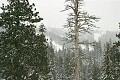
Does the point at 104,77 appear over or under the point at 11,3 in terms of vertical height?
under

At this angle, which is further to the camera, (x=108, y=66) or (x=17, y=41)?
(x=108, y=66)

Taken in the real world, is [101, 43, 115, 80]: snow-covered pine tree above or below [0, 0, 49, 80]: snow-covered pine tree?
below

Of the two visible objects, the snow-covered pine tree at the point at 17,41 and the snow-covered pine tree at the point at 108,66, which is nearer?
the snow-covered pine tree at the point at 17,41

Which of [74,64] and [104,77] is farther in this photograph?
[104,77]

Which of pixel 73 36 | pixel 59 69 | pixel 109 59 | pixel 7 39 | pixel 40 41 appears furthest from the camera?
pixel 59 69

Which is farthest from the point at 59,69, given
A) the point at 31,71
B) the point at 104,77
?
the point at 31,71

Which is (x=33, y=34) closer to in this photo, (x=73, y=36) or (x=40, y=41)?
(x=40, y=41)

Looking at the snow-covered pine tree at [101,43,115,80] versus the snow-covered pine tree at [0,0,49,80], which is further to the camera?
the snow-covered pine tree at [101,43,115,80]

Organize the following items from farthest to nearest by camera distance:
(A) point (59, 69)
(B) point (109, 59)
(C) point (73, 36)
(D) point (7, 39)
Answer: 1. (A) point (59, 69)
2. (B) point (109, 59)
3. (D) point (7, 39)
4. (C) point (73, 36)

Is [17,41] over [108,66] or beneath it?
over

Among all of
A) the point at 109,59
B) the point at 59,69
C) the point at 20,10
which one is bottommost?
the point at 59,69

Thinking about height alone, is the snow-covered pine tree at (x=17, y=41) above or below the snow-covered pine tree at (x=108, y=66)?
above

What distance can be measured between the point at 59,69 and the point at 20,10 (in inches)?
2194

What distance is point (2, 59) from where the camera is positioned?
23.1m
